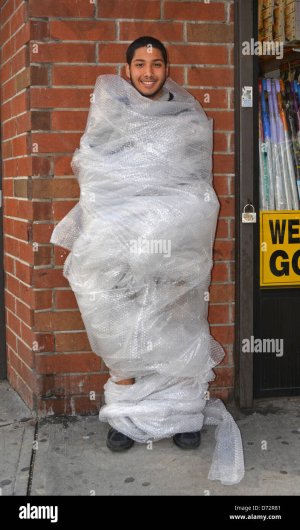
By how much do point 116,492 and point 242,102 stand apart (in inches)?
79.6

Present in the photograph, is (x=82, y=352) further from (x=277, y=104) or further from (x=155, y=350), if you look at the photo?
(x=277, y=104)

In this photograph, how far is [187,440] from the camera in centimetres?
306

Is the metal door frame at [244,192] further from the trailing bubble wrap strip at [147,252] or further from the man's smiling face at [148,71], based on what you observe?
the man's smiling face at [148,71]

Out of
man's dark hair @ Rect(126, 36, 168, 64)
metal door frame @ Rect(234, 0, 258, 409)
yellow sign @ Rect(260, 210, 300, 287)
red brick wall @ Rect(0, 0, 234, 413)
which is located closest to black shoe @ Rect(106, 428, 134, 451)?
red brick wall @ Rect(0, 0, 234, 413)

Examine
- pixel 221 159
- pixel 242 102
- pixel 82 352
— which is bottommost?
pixel 82 352

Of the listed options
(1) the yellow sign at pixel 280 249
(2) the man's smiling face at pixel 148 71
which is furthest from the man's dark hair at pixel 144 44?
(1) the yellow sign at pixel 280 249

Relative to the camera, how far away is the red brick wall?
3.29 metres

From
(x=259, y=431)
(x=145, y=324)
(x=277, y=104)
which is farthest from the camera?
(x=277, y=104)

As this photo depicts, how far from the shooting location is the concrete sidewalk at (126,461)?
2.73 meters

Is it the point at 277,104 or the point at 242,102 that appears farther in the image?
the point at 277,104

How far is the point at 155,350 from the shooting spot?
9.96ft

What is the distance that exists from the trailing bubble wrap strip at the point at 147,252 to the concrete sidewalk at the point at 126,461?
96 mm

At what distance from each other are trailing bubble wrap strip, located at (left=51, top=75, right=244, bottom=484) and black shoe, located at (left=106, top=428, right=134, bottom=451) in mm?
35

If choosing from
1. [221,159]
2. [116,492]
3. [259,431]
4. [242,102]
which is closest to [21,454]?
[116,492]
